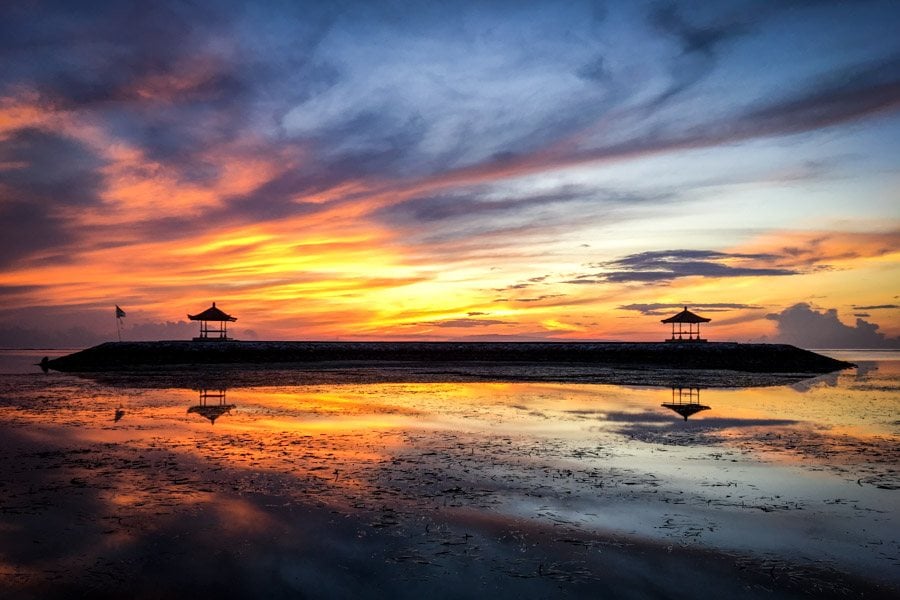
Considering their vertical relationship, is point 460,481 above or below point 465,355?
above

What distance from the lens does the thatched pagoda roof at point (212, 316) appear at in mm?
72688

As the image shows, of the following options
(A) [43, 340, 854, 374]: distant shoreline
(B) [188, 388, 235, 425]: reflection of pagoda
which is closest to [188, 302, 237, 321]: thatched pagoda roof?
(A) [43, 340, 854, 374]: distant shoreline

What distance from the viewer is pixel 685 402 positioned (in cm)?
2794

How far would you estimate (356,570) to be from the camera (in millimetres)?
7516

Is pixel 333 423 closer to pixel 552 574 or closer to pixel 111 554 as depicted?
pixel 111 554

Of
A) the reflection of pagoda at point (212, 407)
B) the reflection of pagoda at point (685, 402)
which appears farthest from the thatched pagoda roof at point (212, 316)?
the reflection of pagoda at point (685, 402)

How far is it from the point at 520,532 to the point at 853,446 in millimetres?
12799

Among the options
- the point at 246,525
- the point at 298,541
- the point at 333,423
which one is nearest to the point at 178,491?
the point at 246,525

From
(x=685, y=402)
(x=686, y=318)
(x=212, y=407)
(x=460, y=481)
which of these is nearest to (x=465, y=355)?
(x=686, y=318)

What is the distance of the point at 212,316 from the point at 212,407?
5234 cm

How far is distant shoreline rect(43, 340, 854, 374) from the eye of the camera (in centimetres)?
6438

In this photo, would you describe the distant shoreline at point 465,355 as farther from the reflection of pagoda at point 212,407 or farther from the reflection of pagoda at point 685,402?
the reflection of pagoda at point 212,407

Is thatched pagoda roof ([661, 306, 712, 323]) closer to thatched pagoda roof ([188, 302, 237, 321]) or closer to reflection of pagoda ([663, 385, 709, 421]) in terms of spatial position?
reflection of pagoda ([663, 385, 709, 421])

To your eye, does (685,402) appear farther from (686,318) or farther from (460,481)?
(686,318)
